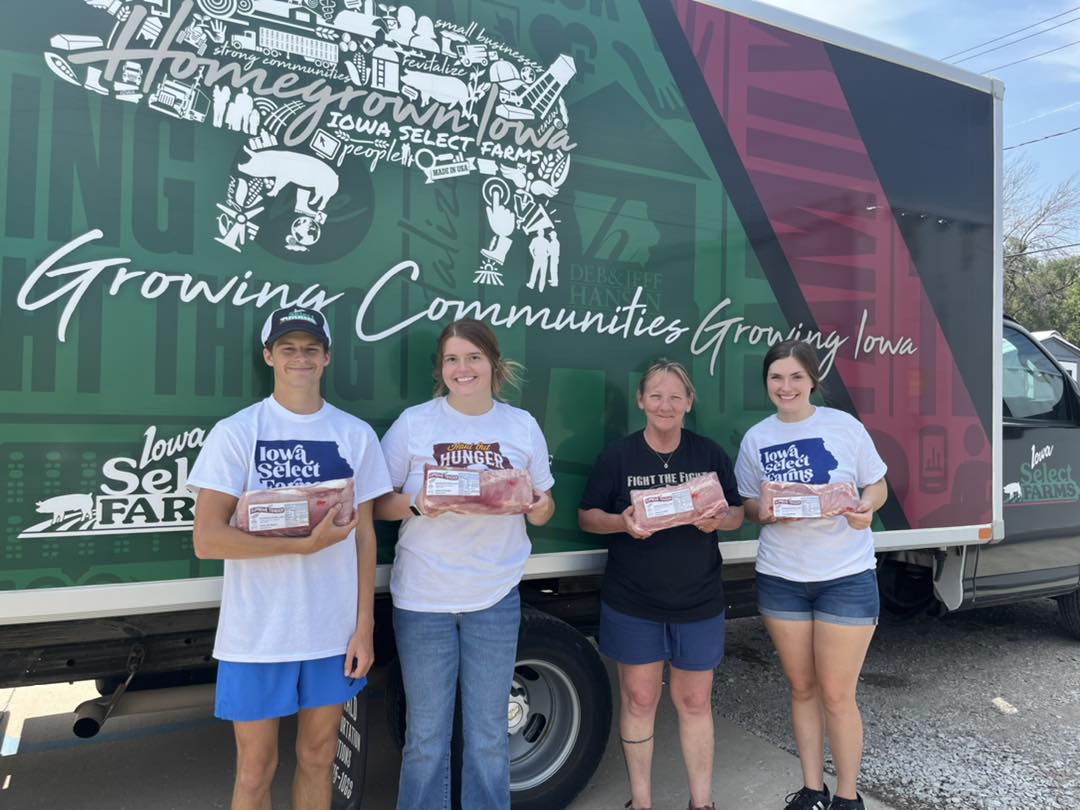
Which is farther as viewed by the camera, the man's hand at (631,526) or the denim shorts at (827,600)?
the denim shorts at (827,600)

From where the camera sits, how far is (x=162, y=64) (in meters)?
2.16

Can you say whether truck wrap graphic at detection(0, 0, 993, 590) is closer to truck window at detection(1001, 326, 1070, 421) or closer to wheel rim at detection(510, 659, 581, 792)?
wheel rim at detection(510, 659, 581, 792)

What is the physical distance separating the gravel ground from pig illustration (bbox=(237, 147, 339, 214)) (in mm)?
3173

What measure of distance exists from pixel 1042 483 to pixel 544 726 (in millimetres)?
3556

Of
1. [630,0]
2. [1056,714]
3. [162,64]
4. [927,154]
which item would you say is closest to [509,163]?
[630,0]

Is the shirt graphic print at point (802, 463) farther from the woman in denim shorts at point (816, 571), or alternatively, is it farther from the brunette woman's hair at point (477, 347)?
the brunette woman's hair at point (477, 347)

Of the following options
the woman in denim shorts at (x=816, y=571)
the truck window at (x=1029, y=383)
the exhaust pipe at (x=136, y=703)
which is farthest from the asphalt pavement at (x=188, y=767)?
the truck window at (x=1029, y=383)

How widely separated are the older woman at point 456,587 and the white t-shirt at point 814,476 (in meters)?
0.92

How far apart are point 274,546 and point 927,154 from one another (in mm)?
3461

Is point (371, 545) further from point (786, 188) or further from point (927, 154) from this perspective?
point (927, 154)

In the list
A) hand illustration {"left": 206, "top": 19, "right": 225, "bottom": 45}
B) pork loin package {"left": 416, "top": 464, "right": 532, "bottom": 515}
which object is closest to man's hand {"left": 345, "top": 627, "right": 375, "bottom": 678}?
pork loin package {"left": 416, "top": 464, "right": 532, "bottom": 515}

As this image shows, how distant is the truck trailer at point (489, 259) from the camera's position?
6.73 ft

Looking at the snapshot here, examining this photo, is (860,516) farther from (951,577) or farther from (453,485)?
(951,577)

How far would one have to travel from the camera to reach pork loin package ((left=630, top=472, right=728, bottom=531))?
7.91ft
